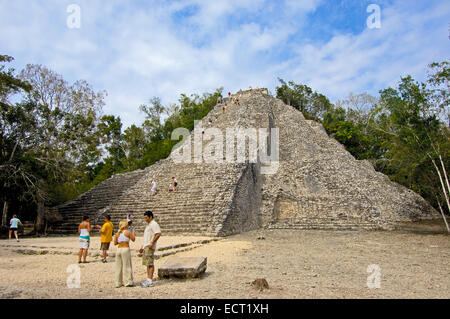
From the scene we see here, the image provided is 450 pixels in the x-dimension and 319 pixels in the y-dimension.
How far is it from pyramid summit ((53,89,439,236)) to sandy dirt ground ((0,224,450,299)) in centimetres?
335

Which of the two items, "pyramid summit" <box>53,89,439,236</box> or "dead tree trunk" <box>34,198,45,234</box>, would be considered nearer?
"pyramid summit" <box>53,89,439,236</box>

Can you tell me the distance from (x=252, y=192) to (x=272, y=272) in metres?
9.18

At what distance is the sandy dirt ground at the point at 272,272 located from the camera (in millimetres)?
4078

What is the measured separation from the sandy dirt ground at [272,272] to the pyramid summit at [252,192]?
3354 mm

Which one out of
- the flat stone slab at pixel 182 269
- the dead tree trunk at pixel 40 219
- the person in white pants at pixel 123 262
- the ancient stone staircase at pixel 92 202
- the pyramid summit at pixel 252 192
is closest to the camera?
the person in white pants at pixel 123 262

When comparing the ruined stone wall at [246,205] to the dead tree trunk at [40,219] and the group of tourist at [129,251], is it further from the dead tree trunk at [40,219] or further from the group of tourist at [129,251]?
the dead tree trunk at [40,219]

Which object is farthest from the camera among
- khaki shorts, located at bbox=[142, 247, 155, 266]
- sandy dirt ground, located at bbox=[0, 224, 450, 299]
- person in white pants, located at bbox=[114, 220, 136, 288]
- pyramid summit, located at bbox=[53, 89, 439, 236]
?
pyramid summit, located at bbox=[53, 89, 439, 236]

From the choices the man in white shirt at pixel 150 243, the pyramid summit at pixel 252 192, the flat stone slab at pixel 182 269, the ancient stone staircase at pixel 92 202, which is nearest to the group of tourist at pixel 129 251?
the man in white shirt at pixel 150 243

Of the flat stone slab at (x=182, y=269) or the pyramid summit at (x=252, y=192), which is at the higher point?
the pyramid summit at (x=252, y=192)

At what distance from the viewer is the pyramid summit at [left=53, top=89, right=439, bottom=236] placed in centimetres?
1270

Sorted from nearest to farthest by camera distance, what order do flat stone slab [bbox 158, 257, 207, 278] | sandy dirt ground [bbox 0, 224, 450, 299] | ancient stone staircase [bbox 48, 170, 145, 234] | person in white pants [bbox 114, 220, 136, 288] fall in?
sandy dirt ground [bbox 0, 224, 450, 299] → person in white pants [bbox 114, 220, 136, 288] → flat stone slab [bbox 158, 257, 207, 278] → ancient stone staircase [bbox 48, 170, 145, 234]

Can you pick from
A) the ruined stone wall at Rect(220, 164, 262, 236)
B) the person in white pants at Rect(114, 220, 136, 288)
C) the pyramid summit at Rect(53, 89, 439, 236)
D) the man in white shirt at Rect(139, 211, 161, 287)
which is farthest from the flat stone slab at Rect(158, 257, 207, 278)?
the ruined stone wall at Rect(220, 164, 262, 236)

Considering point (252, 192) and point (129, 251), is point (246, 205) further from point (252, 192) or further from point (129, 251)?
point (129, 251)

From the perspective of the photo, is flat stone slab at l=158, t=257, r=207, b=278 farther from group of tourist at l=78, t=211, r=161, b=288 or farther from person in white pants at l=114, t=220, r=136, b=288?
person in white pants at l=114, t=220, r=136, b=288
